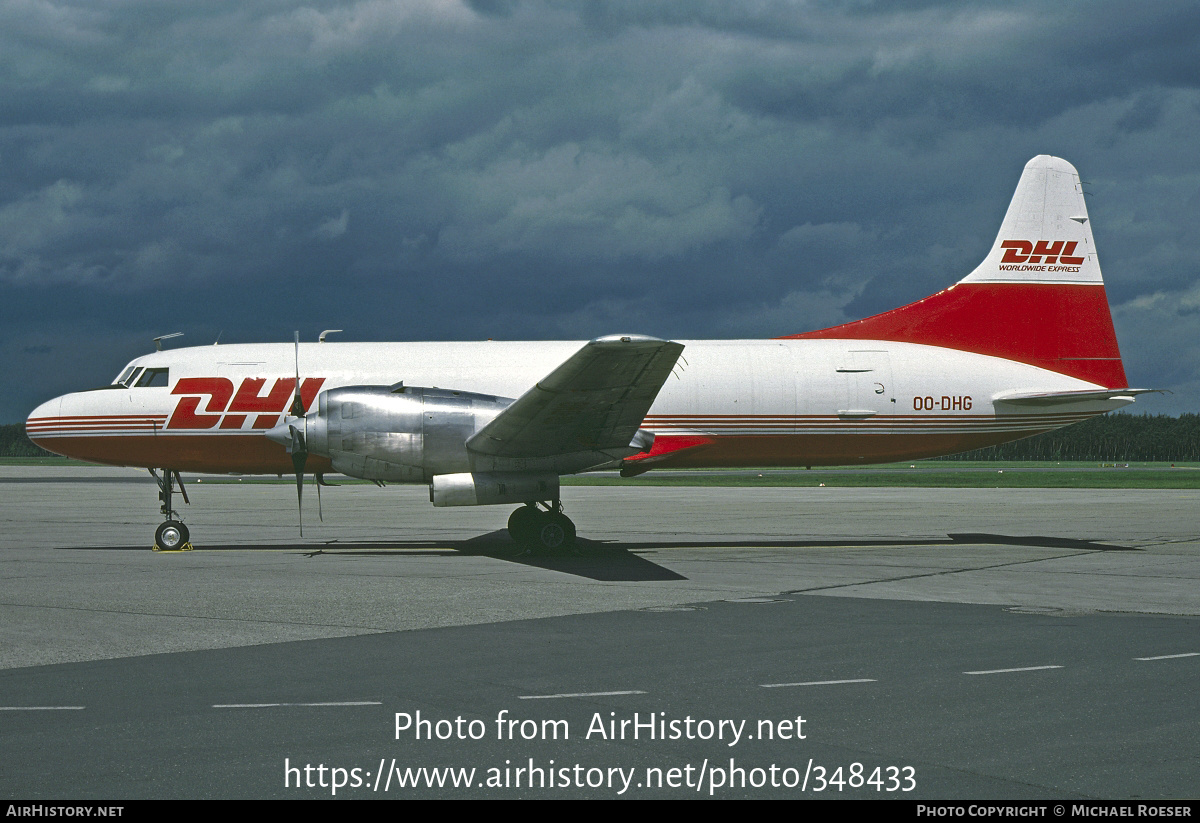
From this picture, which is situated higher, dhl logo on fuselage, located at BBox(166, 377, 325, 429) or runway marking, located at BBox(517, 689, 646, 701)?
dhl logo on fuselage, located at BBox(166, 377, 325, 429)

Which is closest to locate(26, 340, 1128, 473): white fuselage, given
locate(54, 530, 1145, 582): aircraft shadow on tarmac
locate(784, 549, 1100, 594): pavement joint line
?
locate(54, 530, 1145, 582): aircraft shadow on tarmac

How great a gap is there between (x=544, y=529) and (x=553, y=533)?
181 mm

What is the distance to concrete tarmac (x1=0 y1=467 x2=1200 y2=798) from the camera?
6.20m

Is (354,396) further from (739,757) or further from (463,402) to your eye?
(739,757)

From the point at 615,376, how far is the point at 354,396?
507 centimetres

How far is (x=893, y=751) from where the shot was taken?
6344mm

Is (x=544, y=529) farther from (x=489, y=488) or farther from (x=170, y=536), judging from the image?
(x=170, y=536)

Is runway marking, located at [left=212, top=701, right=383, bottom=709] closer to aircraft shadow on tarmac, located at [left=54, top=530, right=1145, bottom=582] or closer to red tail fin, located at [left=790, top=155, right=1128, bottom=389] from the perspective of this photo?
aircraft shadow on tarmac, located at [left=54, top=530, right=1145, bottom=582]

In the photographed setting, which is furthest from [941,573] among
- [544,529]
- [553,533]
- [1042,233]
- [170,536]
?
[170,536]

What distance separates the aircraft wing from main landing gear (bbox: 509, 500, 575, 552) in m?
1.31

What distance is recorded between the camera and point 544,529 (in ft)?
63.1

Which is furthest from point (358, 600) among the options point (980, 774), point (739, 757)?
point (980, 774)
